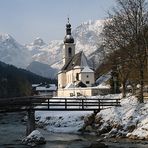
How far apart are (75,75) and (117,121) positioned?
83567mm

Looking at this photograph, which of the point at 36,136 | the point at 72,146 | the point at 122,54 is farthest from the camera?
the point at 122,54

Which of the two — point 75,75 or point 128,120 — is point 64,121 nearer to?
point 128,120

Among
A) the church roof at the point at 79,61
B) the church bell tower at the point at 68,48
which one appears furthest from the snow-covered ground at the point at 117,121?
the church bell tower at the point at 68,48

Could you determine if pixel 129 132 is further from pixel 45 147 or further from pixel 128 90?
pixel 128 90

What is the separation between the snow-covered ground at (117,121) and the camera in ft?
139

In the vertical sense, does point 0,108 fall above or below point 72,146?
above

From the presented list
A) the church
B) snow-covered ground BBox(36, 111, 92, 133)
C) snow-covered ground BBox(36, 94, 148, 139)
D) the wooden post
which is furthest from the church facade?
the wooden post

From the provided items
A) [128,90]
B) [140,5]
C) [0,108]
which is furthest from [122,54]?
[128,90]

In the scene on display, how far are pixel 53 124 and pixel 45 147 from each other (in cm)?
2273

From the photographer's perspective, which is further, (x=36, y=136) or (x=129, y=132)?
(x=129, y=132)

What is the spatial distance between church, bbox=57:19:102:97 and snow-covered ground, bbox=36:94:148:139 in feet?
144

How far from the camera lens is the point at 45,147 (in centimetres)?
3606

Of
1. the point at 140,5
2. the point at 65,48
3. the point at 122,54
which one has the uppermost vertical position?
the point at 65,48

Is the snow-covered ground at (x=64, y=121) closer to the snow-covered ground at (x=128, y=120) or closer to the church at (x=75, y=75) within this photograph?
the snow-covered ground at (x=128, y=120)
